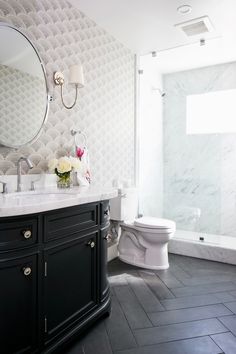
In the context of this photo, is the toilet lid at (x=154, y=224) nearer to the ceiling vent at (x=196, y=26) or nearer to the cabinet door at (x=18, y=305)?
the cabinet door at (x=18, y=305)

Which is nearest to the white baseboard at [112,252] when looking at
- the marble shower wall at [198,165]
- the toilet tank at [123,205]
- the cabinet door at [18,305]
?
the toilet tank at [123,205]

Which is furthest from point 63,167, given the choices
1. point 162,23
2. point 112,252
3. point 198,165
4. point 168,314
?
point 198,165

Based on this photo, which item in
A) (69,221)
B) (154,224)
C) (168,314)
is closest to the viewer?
(69,221)

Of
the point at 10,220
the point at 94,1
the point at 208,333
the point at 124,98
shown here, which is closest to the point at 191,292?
the point at 208,333

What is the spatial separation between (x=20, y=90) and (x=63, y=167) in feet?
1.99

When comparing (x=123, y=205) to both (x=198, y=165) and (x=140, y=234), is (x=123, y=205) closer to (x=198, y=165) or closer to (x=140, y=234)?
(x=140, y=234)

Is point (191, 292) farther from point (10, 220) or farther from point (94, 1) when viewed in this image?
point (94, 1)

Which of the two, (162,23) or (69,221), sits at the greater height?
(162,23)

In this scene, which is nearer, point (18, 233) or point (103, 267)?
point (18, 233)

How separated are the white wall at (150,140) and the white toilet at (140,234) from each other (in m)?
0.68

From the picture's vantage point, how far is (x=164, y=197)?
4035 mm

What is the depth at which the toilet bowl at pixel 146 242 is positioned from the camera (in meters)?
2.71

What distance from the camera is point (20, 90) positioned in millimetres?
1934

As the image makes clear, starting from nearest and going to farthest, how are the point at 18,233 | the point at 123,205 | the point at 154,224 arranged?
the point at 18,233, the point at 154,224, the point at 123,205
